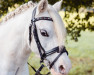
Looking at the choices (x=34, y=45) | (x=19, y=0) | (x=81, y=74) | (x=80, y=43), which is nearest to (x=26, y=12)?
(x=34, y=45)

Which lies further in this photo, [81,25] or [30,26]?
[81,25]

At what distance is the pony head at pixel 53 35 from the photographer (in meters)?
2.51

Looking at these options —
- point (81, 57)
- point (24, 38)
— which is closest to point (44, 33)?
point (24, 38)

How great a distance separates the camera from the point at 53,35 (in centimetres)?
256

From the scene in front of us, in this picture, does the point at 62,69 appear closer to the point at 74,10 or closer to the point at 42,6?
the point at 42,6

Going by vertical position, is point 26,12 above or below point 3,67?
above

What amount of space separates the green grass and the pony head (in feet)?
16.2

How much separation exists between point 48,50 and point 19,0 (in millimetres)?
4021

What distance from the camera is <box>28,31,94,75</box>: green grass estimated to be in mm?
8164

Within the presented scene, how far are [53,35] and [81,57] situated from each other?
7051 millimetres

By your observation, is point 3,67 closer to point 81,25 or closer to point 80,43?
point 81,25

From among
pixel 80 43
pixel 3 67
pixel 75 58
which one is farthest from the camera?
pixel 80 43

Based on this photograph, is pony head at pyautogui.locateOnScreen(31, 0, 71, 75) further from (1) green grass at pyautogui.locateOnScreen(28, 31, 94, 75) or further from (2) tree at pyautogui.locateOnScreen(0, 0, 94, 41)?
(1) green grass at pyautogui.locateOnScreen(28, 31, 94, 75)

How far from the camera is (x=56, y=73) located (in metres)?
2.60
